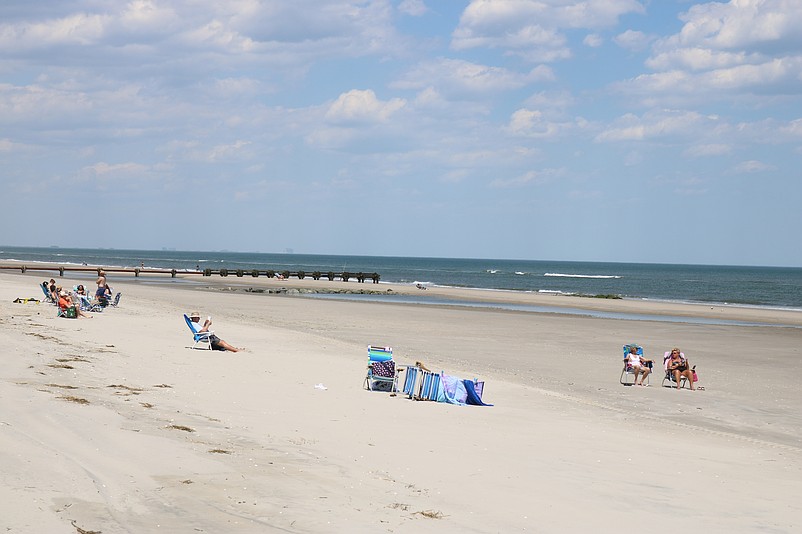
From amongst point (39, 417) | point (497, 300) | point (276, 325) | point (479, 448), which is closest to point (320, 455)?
point (479, 448)

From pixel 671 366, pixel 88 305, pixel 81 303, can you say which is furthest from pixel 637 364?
pixel 81 303

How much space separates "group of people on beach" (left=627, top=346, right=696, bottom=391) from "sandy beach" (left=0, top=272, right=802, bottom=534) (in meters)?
0.43

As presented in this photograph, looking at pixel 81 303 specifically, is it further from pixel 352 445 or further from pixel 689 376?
pixel 352 445

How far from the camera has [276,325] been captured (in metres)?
26.8

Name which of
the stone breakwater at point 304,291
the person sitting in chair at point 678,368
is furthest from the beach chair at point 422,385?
the stone breakwater at point 304,291

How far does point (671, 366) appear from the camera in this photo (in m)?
17.1

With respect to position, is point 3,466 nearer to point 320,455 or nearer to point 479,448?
point 320,455

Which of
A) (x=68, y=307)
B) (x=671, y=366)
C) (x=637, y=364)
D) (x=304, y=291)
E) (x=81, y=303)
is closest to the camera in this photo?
(x=671, y=366)

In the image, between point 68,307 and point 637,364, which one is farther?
point 68,307

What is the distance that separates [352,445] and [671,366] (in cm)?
1008

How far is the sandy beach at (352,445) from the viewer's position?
6.46 m

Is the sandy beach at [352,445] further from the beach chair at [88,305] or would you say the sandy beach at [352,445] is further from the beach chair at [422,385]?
the beach chair at [88,305]

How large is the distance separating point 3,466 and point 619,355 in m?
18.6

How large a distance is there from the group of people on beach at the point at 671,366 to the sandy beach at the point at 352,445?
1.40 ft
